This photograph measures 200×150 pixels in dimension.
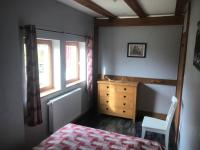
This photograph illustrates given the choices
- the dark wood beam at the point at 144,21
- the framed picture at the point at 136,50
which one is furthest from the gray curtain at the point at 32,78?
the framed picture at the point at 136,50

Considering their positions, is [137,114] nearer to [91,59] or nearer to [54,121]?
[91,59]

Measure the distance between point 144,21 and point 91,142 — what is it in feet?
9.34

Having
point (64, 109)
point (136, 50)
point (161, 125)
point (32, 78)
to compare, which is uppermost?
point (136, 50)

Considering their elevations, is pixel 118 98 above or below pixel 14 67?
below

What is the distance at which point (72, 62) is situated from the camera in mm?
3824

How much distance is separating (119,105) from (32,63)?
2.26m

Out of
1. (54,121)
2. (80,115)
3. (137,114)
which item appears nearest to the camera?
(54,121)

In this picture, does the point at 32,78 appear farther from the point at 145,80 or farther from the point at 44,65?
the point at 145,80

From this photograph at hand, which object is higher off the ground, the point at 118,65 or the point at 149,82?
the point at 118,65

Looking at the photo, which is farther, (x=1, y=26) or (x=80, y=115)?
(x=80, y=115)

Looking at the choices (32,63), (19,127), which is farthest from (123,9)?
(19,127)

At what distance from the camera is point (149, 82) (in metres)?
4.00

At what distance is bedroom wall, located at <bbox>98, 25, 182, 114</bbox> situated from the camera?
3.76 meters

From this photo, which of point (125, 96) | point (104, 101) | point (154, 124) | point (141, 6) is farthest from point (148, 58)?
point (154, 124)
